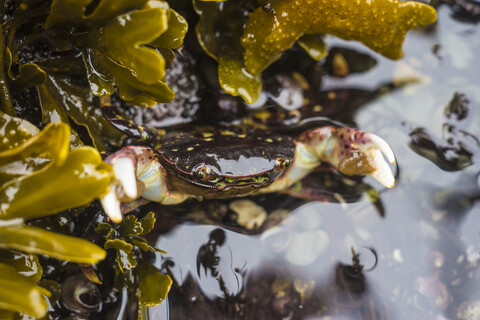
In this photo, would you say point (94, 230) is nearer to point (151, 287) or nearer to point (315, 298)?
point (151, 287)

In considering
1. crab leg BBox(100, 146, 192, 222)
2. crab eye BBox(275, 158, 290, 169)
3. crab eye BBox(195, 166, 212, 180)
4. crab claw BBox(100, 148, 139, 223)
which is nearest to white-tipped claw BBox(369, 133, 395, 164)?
crab eye BBox(275, 158, 290, 169)

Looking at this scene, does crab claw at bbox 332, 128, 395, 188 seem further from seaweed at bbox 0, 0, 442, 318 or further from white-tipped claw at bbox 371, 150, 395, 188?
seaweed at bbox 0, 0, 442, 318

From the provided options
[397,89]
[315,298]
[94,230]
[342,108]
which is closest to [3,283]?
[94,230]

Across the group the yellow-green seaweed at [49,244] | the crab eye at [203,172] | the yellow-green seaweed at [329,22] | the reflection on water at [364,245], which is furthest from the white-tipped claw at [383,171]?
the yellow-green seaweed at [49,244]

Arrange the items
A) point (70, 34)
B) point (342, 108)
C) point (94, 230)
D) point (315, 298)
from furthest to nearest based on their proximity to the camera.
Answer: point (342, 108), point (315, 298), point (94, 230), point (70, 34)

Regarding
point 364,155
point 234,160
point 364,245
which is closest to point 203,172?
point 234,160

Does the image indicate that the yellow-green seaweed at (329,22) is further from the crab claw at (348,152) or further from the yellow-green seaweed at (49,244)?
the yellow-green seaweed at (49,244)

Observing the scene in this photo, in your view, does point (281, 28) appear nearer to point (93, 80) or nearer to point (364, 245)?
point (93, 80)
